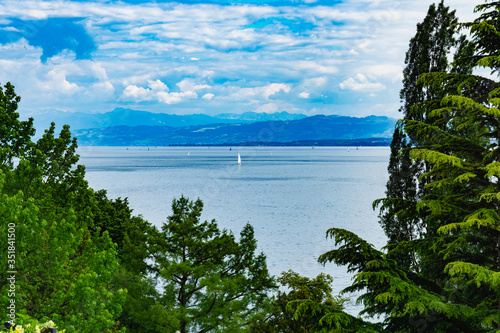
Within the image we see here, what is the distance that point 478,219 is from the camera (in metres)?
8.82

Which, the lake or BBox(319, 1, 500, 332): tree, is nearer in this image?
BBox(319, 1, 500, 332): tree

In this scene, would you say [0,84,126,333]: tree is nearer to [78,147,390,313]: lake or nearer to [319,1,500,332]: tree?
[319,1,500,332]: tree

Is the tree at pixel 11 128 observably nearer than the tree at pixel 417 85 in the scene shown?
Yes

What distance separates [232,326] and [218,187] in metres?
93.1

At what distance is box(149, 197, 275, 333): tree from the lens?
1706 centimetres

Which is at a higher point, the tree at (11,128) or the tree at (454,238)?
the tree at (11,128)

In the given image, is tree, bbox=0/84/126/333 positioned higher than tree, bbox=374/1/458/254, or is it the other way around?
tree, bbox=374/1/458/254

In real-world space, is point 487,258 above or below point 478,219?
below

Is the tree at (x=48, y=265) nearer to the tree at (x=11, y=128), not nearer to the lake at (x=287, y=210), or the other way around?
the tree at (x=11, y=128)

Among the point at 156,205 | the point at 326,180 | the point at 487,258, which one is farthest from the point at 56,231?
the point at 326,180

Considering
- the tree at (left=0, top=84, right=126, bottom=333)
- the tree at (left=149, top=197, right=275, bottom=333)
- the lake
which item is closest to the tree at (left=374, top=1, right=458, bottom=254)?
the tree at (left=149, top=197, right=275, bottom=333)

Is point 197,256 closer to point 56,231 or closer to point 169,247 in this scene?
point 169,247

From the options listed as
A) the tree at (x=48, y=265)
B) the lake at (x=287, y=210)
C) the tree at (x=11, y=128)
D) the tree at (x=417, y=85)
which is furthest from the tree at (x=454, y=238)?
the lake at (x=287, y=210)

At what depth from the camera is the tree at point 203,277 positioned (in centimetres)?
1706
